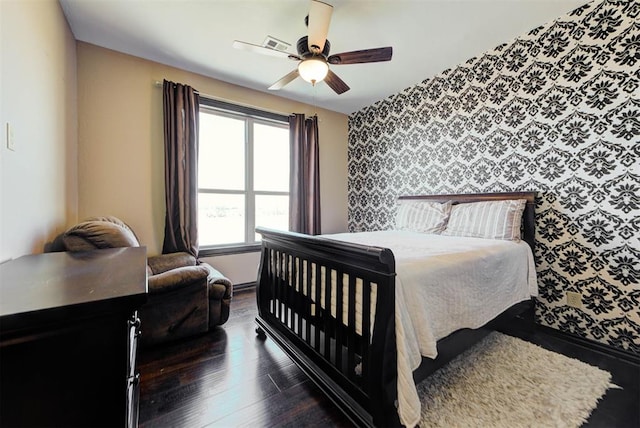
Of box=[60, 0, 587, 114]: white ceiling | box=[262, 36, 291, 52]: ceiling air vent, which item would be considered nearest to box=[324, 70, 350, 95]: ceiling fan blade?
box=[60, 0, 587, 114]: white ceiling

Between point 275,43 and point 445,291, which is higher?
point 275,43

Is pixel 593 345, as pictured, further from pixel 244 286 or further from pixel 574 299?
pixel 244 286

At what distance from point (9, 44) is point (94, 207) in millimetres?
1696

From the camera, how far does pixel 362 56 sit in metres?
2.06

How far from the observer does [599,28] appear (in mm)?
2008

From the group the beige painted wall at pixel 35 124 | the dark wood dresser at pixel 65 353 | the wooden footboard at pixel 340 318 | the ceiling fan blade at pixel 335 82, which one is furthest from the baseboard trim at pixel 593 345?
the beige painted wall at pixel 35 124

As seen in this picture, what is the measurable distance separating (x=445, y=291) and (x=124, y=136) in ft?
11.0

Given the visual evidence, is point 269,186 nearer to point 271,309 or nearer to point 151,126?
point 151,126

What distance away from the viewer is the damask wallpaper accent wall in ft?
6.27

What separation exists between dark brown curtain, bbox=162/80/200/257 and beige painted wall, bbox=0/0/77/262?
78 centimetres

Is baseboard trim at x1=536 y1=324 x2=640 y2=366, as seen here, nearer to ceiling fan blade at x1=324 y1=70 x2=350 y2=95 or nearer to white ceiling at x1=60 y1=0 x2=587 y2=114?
white ceiling at x1=60 y1=0 x2=587 y2=114

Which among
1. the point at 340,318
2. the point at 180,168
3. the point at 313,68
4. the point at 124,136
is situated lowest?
the point at 340,318

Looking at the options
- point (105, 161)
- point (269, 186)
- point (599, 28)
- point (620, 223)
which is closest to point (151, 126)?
point (105, 161)

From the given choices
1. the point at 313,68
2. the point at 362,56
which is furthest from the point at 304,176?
A: the point at 362,56
